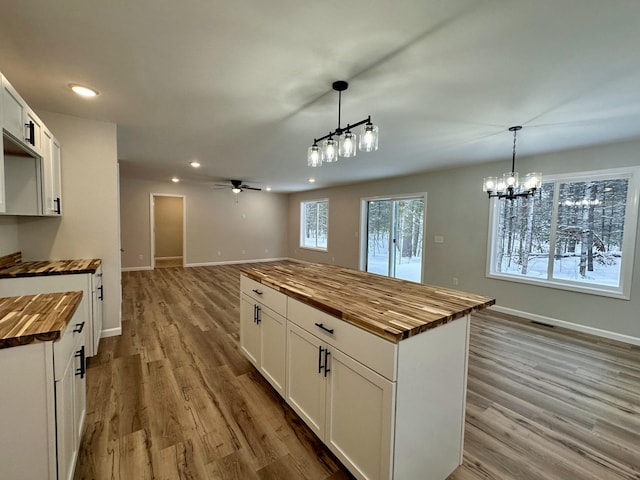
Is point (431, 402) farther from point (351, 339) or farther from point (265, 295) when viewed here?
point (265, 295)

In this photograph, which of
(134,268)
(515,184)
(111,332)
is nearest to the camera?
(515,184)

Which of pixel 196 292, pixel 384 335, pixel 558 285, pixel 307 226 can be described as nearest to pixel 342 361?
pixel 384 335

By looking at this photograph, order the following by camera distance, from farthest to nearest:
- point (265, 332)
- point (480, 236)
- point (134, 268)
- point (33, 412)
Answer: point (134, 268), point (480, 236), point (265, 332), point (33, 412)

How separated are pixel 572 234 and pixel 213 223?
26.5 feet

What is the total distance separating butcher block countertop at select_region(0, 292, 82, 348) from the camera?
106 centimetres

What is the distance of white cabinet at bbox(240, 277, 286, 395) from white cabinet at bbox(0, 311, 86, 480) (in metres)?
1.17

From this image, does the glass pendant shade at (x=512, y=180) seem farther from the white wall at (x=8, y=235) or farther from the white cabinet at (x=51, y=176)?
the white wall at (x=8, y=235)

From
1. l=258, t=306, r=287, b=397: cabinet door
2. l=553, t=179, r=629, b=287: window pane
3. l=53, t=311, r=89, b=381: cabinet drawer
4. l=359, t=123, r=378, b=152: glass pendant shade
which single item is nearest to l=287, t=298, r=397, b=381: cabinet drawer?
l=258, t=306, r=287, b=397: cabinet door

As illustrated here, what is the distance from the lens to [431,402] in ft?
4.50

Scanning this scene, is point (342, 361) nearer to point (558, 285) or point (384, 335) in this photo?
point (384, 335)

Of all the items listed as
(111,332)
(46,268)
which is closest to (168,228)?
(111,332)

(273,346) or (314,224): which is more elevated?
(314,224)

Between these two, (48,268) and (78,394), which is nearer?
(78,394)

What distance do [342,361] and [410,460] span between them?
1.72ft
